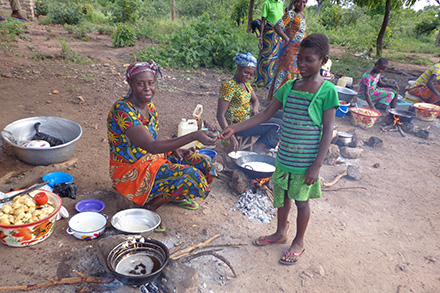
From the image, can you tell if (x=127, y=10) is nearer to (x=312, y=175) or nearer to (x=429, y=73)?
(x=429, y=73)

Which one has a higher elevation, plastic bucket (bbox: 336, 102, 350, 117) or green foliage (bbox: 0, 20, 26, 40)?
green foliage (bbox: 0, 20, 26, 40)

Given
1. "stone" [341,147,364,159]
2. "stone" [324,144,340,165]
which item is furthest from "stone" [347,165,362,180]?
"stone" [341,147,364,159]

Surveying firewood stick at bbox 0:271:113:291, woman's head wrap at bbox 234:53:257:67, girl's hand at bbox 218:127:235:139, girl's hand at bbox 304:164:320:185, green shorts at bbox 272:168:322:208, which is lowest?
firewood stick at bbox 0:271:113:291

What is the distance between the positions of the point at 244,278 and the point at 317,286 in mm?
593

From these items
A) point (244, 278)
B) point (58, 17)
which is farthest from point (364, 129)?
point (58, 17)

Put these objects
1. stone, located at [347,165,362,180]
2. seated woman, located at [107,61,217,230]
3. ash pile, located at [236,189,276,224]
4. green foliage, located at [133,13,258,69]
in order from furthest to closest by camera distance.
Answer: green foliage, located at [133,13,258,69], stone, located at [347,165,362,180], ash pile, located at [236,189,276,224], seated woman, located at [107,61,217,230]

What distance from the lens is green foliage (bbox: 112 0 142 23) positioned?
1263cm

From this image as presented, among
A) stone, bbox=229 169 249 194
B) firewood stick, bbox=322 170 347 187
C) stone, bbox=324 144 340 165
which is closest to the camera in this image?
stone, bbox=229 169 249 194

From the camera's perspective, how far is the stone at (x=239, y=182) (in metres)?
3.52

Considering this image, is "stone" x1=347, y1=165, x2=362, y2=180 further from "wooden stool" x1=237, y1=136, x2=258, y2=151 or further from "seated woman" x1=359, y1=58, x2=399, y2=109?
"seated woman" x1=359, y1=58, x2=399, y2=109

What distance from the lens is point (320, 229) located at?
318 centimetres

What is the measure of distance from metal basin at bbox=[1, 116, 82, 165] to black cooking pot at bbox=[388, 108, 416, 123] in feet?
19.5

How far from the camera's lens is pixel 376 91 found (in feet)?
21.8

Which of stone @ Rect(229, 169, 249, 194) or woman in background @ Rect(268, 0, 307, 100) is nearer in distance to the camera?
stone @ Rect(229, 169, 249, 194)
